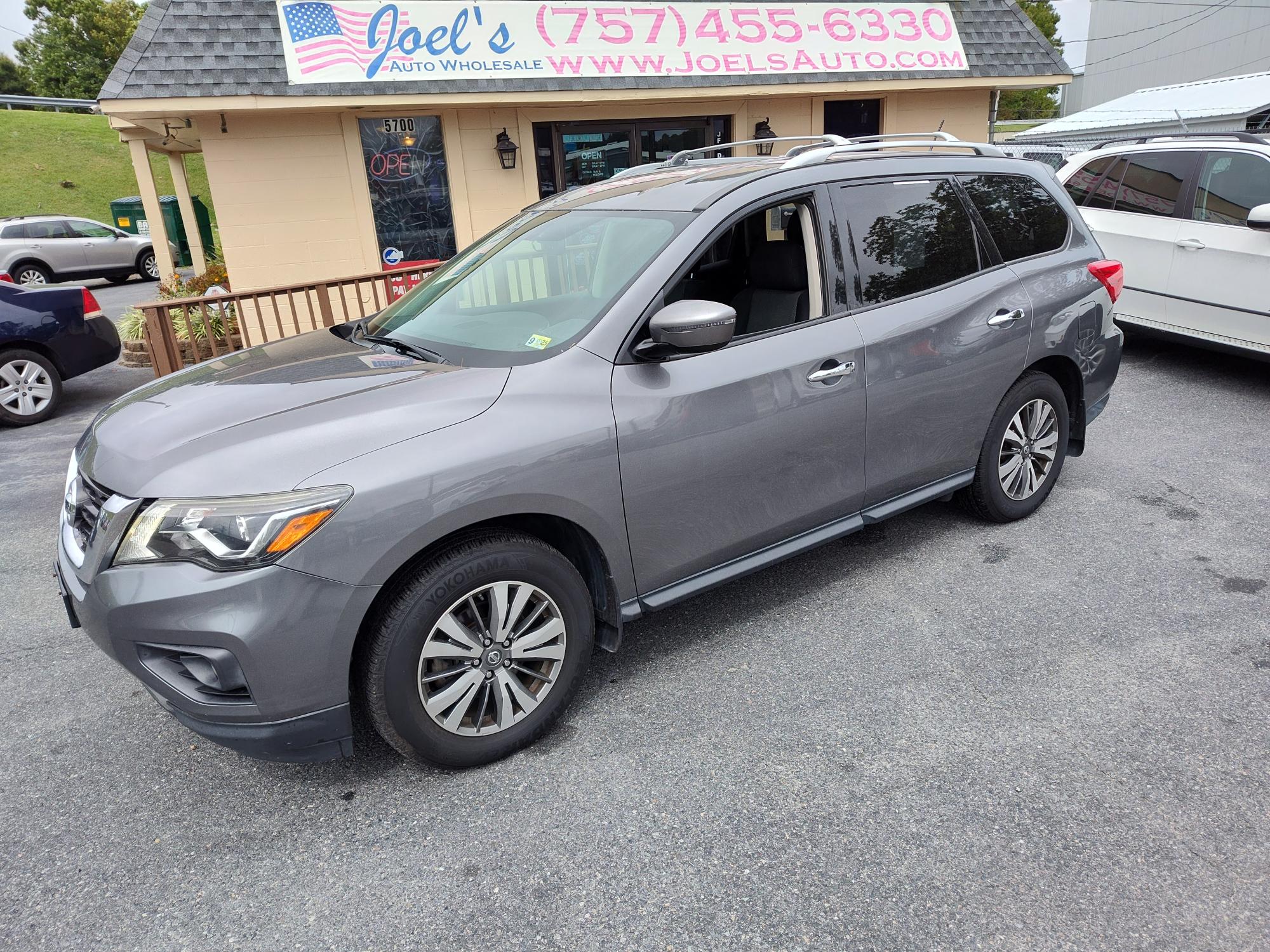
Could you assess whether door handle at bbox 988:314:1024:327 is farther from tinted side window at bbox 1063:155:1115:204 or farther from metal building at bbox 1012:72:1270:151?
metal building at bbox 1012:72:1270:151

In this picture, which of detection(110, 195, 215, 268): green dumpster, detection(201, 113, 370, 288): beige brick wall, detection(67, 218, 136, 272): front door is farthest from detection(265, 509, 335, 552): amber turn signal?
detection(67, 218, 136, 272): front door

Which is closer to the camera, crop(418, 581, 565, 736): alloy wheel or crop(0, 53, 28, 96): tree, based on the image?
crop(418, 581, 565, 736): alloy wheel

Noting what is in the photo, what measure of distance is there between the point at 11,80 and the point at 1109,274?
71974 millimetres

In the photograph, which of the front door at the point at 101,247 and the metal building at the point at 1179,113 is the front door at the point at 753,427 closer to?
the metal building at the point at 1179,113

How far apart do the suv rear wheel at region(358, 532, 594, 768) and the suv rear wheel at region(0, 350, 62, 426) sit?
671 centimetres

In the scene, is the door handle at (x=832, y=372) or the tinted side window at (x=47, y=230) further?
the tinted side window at (x=47, y=230)

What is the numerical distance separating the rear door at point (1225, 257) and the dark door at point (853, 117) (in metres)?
5.21

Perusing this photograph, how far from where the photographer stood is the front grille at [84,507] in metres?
2.59

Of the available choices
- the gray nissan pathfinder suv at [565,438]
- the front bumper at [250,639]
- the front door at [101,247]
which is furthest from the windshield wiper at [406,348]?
the front door at [101,247]

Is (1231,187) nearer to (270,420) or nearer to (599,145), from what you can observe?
(599,145)

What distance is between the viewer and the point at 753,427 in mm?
3148

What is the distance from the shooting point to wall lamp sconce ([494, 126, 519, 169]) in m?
9.66

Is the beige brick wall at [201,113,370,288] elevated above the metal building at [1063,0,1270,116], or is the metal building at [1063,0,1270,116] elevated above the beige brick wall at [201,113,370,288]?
the metal building at [1063,0,1270,116]

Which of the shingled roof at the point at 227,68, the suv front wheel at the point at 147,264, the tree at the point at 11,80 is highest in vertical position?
the tree at the point at 11,80
